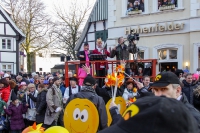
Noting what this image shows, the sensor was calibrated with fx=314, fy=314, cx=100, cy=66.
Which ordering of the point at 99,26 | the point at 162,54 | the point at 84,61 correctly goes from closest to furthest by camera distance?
the point at 84,61 < the point at 162,54 < the point at 99,26

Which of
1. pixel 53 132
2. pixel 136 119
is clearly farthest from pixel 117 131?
pixel 53 132

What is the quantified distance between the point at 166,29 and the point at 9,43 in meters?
15.5

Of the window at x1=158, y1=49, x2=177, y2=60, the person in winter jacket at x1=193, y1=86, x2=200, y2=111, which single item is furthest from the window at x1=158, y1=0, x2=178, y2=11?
the person in winter jacket at x1=193, y1=86, x2=200, y2=111

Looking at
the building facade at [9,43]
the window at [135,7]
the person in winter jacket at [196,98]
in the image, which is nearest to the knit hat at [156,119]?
the person in winter jacket at [196,98]

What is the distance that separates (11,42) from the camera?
26.8 m

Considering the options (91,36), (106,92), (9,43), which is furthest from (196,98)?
(9,43)

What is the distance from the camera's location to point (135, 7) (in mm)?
17500

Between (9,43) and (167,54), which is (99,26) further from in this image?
(9,43)

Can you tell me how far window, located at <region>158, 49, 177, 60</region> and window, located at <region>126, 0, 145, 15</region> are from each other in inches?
100

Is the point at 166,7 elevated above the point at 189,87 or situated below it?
above

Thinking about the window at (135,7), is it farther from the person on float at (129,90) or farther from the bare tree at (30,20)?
the bare tree at (30,20)

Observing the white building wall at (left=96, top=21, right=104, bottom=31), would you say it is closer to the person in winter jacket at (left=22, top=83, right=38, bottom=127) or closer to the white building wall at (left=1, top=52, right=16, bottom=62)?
the white building wall at (left=1, top=52, right=16, bottom=62)

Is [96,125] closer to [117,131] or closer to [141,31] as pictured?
[117,131]

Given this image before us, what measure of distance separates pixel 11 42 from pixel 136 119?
1058 inches
